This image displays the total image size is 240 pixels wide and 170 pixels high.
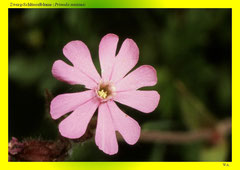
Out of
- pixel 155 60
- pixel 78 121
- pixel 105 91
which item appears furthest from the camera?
pixel 155 60

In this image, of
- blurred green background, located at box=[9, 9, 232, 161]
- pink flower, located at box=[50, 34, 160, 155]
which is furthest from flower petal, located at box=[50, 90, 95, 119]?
blurred green background, located at box=[9, 9, 232, 161]

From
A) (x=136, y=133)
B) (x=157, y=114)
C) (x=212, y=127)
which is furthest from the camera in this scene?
(x=157, y=114)

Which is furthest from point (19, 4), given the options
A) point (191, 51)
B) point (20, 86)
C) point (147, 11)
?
point (191, 51)

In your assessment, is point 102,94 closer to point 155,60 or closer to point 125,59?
point 125,59

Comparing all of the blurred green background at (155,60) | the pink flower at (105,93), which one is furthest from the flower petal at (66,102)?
the blurred green background at (155,60)

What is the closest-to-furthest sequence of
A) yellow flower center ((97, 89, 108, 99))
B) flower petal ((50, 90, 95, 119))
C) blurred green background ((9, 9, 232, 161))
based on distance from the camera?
flower petal ((50, 90, 95, 119)) → yellow flower center ((97, 89, 108, 99)) → blurred green background ((9, 9, 232, 161))

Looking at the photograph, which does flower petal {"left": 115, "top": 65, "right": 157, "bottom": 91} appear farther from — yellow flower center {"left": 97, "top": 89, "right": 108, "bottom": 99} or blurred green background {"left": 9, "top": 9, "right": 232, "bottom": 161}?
blurred green background {"left": 9, "top": 9, "right": 232, "bottom": 161}

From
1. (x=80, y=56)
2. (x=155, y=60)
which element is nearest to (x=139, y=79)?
(x=80, y=56)

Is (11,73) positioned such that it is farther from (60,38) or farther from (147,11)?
(147,11)
